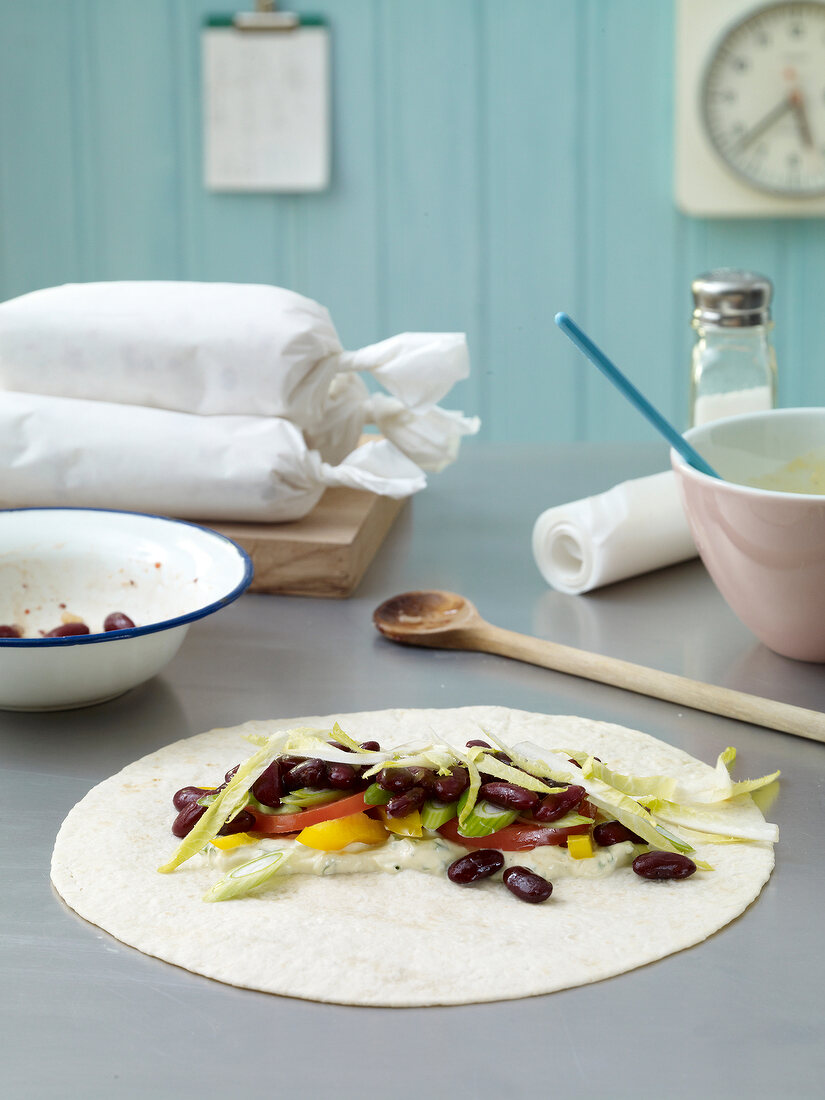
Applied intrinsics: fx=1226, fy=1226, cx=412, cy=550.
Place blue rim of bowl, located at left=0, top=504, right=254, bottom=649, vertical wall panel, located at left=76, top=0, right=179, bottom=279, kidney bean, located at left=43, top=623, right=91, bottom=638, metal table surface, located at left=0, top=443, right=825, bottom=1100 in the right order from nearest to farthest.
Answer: metal table surface, located at left=0, top=443, right=825, bottom=1100 → blue rim of bowl, located at left=0, top=504, right=254, bottom=649 → kidney bean, located at left=43, top=623, right=91, bottom=638 → vertical wall panel, located at left=76, top=0, right=179, bottom=279

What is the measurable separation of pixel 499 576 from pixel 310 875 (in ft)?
1.95

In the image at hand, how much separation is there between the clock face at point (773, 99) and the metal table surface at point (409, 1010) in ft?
4.97

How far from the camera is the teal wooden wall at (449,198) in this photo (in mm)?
2572

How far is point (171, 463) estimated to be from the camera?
128cm

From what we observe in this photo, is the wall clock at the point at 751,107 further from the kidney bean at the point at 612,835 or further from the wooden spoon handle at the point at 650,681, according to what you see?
the kidney bean at the point at 612,835

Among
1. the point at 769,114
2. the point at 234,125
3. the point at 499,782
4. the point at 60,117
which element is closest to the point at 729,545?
the point at 499,782

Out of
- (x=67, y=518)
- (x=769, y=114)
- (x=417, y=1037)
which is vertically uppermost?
(x=769, y=114)

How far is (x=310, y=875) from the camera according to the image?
0.78m

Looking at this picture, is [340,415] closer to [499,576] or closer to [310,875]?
[499,576]

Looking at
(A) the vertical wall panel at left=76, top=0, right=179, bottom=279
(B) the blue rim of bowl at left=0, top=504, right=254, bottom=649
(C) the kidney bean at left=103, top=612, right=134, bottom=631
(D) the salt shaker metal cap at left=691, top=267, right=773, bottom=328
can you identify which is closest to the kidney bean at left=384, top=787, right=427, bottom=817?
(B) the blue rim of bowl at left=0, top=504, right=254, bottom=649

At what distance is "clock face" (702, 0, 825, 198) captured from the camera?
2416 mm

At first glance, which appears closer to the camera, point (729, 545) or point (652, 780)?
point (652, 780)

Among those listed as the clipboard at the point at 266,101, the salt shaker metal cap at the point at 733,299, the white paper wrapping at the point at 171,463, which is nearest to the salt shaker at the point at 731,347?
the salt shaker metal cap at the point at 733,299

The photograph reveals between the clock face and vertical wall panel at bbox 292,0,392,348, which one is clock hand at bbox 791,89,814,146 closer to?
the clock face
